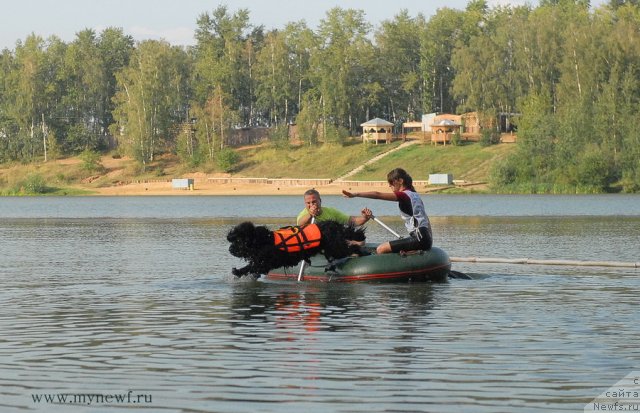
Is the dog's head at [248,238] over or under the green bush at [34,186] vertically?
under

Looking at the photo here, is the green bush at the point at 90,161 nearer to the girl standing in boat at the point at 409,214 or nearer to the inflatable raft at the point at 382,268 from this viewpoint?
the inflatable raft at the point at 382,268

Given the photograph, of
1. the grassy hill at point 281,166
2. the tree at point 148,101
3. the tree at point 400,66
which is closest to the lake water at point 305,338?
the grassy hill at point 281,166

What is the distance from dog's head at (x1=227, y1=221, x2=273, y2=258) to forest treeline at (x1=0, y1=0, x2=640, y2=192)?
8444 centimetres

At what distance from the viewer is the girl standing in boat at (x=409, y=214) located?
21877 mm

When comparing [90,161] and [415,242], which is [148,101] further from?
[415,242]

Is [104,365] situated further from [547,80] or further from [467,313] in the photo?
[547,80]

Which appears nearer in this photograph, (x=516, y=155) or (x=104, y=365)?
(x=104, y=365)

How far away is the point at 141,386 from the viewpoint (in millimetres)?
12617

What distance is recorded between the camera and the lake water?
12031mm

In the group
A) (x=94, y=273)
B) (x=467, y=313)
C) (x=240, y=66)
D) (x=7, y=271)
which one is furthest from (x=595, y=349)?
(x=240, y=66)

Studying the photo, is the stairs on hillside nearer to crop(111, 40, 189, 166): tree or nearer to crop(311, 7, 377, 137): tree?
crop(311, 7, 377, 137): tree

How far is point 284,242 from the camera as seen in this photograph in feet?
73.1

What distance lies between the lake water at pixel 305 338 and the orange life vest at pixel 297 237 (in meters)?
0.89

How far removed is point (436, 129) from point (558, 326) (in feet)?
347
